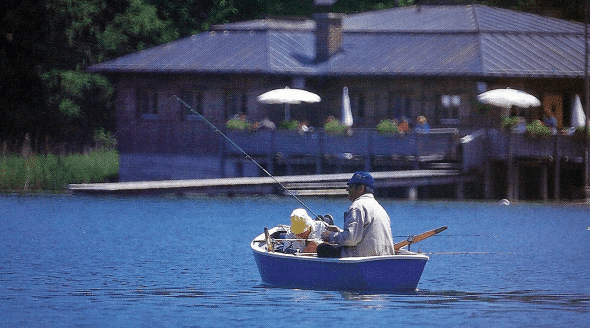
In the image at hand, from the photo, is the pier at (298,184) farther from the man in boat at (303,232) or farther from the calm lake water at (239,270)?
the man in boat at (303,232)

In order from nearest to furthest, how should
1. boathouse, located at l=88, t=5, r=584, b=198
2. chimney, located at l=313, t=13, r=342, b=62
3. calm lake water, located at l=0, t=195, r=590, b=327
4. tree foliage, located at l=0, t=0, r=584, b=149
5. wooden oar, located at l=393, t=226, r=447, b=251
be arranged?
1. calm lake water, located at l=0, t=195, r=590, b=327
2. wooden oar, located at l=393, t=226, r=447, b=251
3. boathouse, located at l=88, t=5, r=584, b=198
4. chimney, located at l=313, t=13, r=342, b=62
5. tree foliage, located at l=0, t=0, r=584, b=149

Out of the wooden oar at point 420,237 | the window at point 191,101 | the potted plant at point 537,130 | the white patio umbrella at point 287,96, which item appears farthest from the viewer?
the window at point 191,101

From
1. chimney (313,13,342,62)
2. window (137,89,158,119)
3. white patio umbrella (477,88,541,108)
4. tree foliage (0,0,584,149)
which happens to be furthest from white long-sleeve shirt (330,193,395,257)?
tree foliage (0,0,584,149)

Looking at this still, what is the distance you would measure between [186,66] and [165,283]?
29153 mm

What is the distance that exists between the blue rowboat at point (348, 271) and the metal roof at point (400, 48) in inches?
1104

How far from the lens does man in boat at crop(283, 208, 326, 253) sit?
2162cm

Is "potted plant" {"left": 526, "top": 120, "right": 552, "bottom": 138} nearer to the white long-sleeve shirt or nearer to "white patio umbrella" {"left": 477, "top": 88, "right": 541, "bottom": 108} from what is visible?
"white patio umbrella" {"left": 477, "top": 88, "right": 541, "bottom": 108}

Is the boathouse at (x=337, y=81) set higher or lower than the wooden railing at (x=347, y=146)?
higher

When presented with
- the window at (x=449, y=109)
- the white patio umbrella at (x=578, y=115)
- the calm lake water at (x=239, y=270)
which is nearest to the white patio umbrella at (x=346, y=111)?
the window at (x=449, y=109)

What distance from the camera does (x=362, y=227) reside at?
65.7 ft

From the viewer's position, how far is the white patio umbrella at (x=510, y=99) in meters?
45.6

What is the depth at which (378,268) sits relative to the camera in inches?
805

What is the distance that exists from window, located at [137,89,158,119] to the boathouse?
4 centimetres

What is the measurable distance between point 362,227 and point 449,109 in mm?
31177
